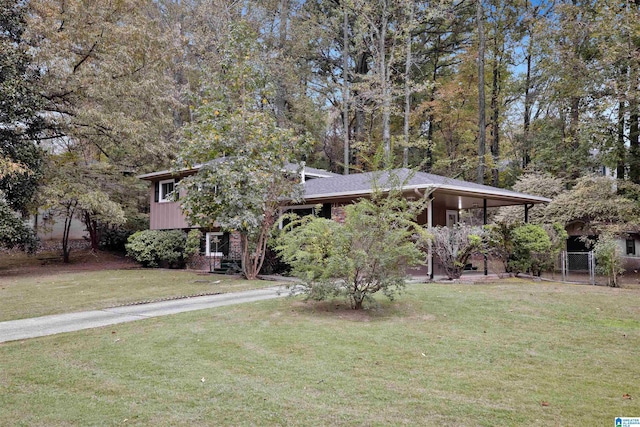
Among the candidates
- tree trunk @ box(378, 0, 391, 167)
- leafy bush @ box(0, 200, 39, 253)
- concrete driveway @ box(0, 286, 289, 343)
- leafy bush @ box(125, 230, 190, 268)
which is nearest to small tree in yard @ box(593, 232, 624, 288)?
concrete driveway @ box(0, 286, 289, 343)

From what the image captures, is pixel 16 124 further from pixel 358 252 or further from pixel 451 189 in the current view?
pixel 358 252

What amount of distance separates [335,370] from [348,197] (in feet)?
34.5

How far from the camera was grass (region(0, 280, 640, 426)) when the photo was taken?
342 centimetres

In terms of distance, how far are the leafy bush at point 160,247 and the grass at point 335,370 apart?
12.3 m

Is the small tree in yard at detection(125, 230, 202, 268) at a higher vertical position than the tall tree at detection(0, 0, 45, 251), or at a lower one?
lower

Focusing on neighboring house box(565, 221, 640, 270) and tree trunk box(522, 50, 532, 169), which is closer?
neighboring house box(565, 221, 640, 270)

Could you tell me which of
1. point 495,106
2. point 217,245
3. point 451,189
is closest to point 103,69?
point 217,245

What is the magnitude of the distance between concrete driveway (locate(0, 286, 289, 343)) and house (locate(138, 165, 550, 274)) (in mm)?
4796

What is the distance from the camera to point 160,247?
62.1ft

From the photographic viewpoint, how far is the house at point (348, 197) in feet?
43.7

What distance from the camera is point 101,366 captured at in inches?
181

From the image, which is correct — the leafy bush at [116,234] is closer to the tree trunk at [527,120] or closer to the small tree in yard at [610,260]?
the small tree in yard at [610,260]

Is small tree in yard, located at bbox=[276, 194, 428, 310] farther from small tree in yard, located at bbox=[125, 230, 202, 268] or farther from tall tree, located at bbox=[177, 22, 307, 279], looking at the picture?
small tree in yard, located at bbox=[125, 230, 202, 268]

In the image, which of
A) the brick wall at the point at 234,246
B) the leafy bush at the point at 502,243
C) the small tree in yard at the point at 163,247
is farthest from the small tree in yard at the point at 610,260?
the small tree in yard at the point at 163,247
